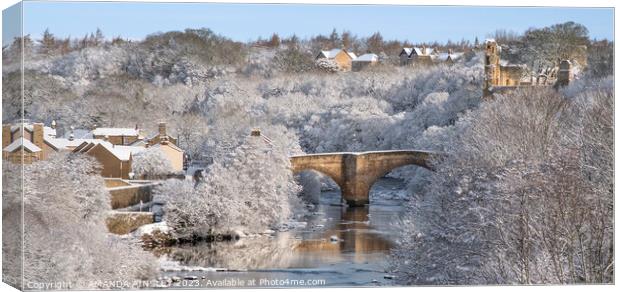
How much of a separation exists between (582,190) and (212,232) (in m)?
6.90

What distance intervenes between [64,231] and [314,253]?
13.6 ft

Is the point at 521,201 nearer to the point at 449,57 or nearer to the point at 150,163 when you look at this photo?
the point at 449,57

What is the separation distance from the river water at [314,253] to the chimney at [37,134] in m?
1.98

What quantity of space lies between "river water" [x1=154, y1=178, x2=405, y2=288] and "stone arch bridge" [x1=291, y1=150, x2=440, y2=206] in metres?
0.23

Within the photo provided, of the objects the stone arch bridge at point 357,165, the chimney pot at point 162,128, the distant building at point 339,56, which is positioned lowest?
the stone arch bridge at point 357,165

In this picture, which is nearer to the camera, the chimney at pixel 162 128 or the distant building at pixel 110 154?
the distant building at pixel 110 154

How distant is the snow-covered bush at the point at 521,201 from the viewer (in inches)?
539

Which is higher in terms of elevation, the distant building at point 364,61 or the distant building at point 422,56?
the distant building at point 422,56

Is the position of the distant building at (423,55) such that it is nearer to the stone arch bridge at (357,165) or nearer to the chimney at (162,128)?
the stone arch bridge at (357,165)

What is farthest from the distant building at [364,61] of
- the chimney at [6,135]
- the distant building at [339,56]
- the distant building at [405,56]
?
the chimney at [6,135]

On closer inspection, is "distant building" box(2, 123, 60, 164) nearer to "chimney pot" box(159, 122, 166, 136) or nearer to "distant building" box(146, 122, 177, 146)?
"distant building" box(146, 122, 177, 146)

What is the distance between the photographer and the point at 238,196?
20.9m

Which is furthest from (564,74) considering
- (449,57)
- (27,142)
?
(27,142)

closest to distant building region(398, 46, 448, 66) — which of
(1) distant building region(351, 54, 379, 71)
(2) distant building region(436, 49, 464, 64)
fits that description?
(2) distant building region(436, 49, 464, 64)
